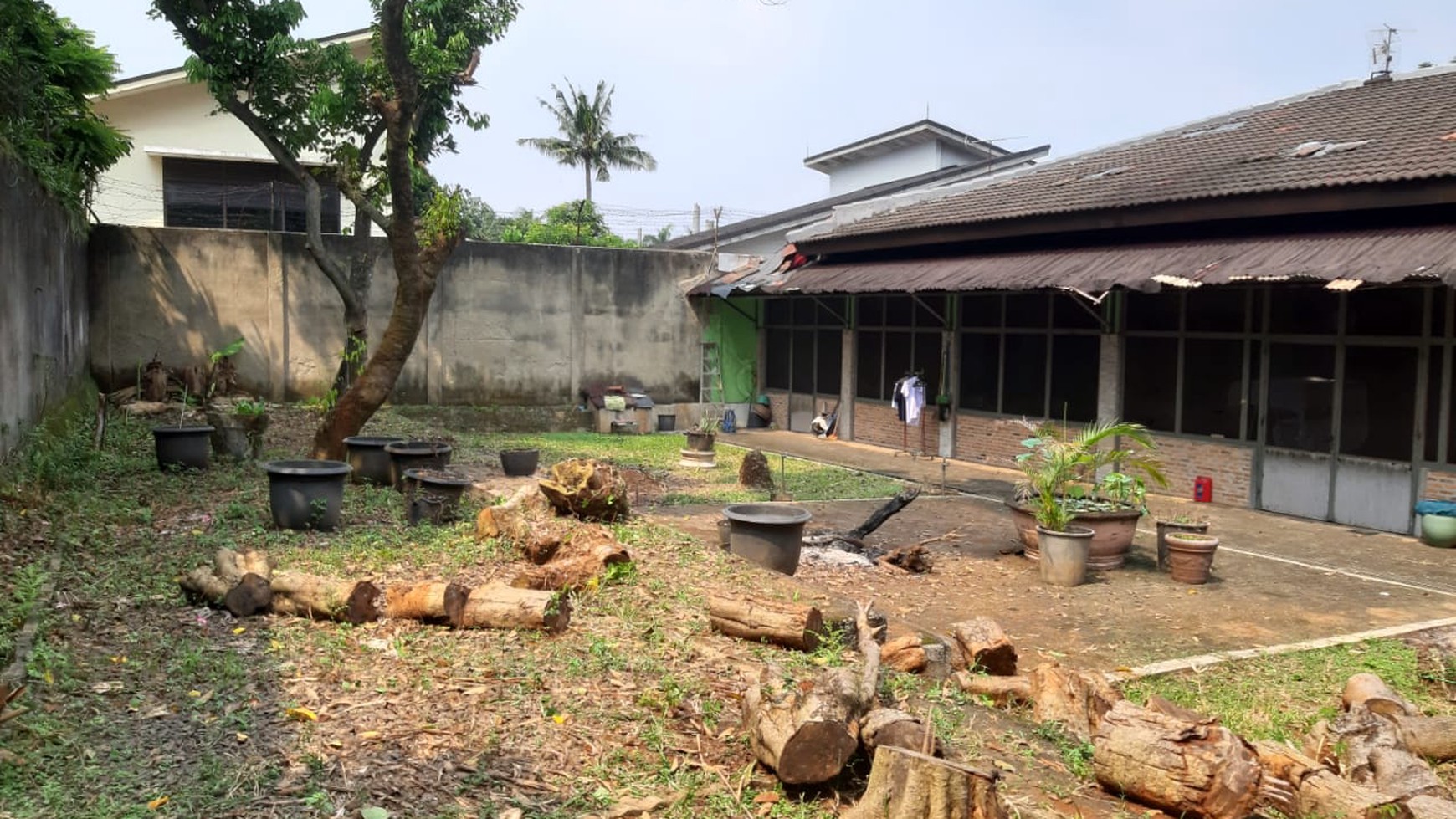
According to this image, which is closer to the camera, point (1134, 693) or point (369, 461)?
point (1134, 693)

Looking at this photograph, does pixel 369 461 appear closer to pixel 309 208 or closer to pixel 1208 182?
pixel 309 208

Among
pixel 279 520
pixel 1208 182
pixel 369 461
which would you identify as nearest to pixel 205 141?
pixel 369 461

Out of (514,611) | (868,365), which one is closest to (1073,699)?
(514,611)

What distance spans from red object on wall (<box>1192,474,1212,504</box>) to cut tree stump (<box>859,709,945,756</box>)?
30.7ft

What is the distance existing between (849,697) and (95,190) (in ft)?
50.8

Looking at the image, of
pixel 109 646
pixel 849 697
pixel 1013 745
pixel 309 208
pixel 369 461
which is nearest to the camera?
pixel 849 697

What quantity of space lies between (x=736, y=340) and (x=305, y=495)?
13217 mm

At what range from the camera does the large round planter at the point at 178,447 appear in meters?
9.80

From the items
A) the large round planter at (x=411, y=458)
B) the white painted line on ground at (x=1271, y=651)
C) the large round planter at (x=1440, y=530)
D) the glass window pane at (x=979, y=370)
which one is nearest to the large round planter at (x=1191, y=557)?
the white painted line on ground at (x=1271, y=651)

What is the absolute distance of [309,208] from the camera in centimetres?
1502

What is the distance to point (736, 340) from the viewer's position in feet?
66.6

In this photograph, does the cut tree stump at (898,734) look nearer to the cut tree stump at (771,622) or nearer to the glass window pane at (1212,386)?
the cut tree stump at (771,622)

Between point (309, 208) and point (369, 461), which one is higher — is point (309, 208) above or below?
above

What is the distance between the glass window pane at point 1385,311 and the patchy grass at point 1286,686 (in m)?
4.73
